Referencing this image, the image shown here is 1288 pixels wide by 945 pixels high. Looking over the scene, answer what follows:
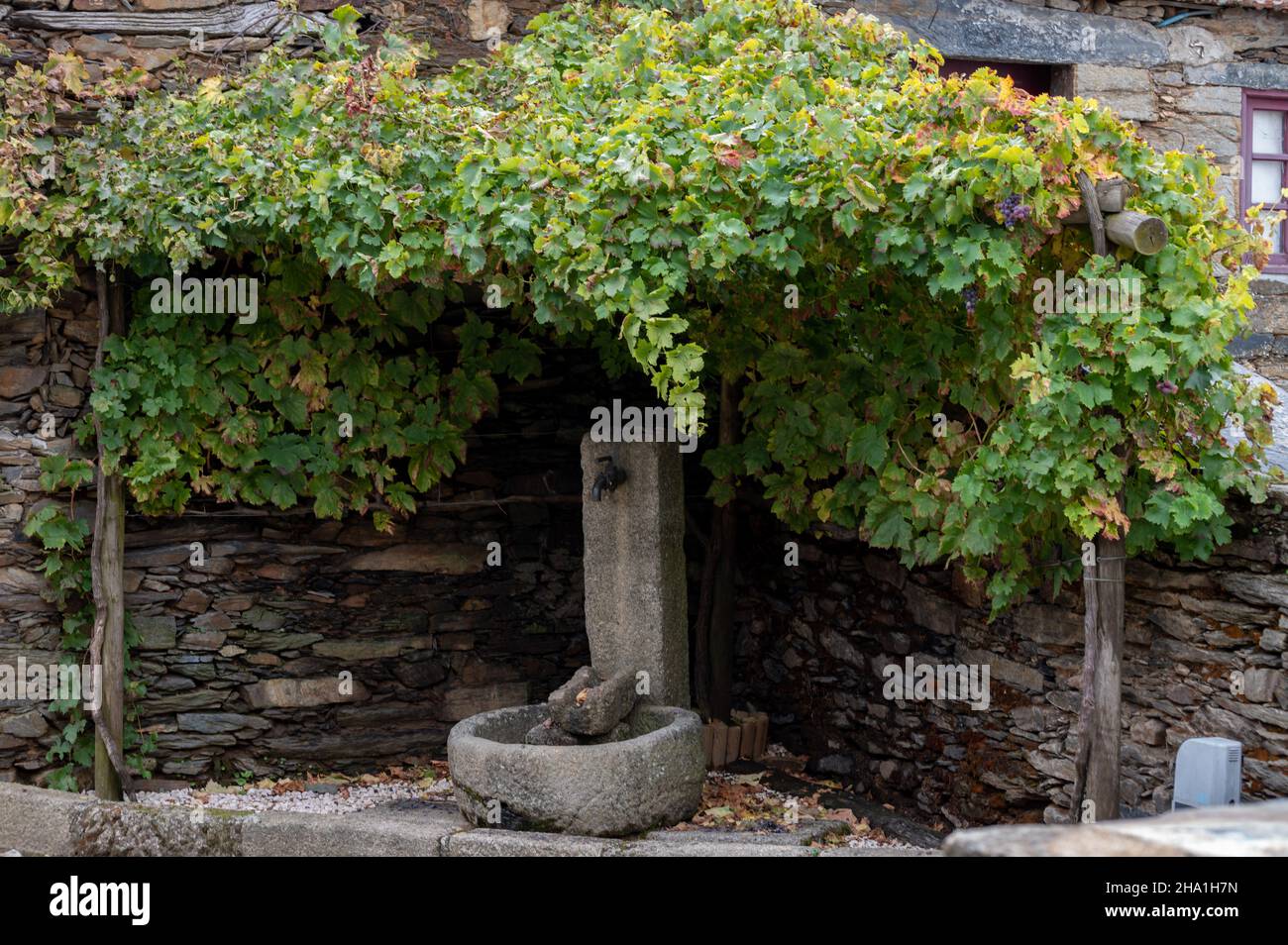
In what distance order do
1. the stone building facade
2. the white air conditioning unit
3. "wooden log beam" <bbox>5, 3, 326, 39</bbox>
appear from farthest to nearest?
"wooden log beam" <bbox>5, 3, 326, 39</bbox> < the stone building facade < the white air conditioning unit

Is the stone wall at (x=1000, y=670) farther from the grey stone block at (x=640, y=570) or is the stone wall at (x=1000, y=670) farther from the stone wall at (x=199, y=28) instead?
the stone wall at (x=199, y=28)

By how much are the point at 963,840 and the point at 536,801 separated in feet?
11.2

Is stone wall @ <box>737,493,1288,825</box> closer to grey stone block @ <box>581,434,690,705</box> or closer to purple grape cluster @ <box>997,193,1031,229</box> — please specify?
grey stone block @ <box>581,434,690,705</box>

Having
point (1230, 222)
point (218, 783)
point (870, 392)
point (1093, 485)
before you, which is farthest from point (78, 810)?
point (1230, 222)

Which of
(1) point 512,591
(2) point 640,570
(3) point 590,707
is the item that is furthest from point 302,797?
(2) point 640,570

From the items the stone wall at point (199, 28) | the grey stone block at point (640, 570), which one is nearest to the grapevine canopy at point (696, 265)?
the stone wall at point (199, 28)

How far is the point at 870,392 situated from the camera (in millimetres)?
5996

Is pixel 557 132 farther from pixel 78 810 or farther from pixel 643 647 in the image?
pixel 78 810

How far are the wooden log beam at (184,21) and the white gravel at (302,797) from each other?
3.72 metres

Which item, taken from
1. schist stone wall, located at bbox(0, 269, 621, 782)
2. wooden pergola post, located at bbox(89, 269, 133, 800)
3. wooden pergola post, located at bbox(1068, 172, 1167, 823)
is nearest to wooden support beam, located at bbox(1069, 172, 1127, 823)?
wooden pergola post, located at bbox(1068, 172, 1167, 823)

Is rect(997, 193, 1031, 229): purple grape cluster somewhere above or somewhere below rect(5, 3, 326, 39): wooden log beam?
below

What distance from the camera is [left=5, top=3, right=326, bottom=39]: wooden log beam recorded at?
6.35m

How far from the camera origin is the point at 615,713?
5555 millimetres

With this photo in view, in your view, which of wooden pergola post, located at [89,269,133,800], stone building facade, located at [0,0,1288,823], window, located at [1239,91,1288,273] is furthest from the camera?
window, located at [1239,91,1288,273]
